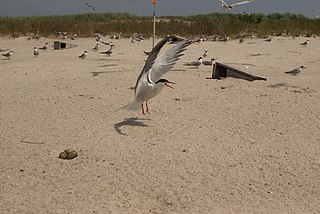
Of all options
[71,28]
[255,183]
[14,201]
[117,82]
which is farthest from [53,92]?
[71,28]

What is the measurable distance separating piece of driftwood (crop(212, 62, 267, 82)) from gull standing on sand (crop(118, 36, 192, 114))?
97.9 inches

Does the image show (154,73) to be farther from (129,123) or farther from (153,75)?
(129,123)

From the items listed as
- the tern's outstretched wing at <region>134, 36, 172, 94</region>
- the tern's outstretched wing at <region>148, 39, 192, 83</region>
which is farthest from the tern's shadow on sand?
the tern's outstretched wing at <region>148, 39, 192, 83</region>

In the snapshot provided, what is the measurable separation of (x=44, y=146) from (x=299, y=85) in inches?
176

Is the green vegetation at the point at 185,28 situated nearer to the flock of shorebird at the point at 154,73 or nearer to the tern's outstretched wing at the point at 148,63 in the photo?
the flock of shorebird at the point at 154,73

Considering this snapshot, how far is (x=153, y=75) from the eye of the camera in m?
5.09

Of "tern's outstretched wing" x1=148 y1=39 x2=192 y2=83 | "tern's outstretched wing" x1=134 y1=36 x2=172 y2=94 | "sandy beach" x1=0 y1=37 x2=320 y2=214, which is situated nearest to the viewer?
"sandy beach" x1=0 y1=37 x2=320 y2=214

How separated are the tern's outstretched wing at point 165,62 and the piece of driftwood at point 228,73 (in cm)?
246

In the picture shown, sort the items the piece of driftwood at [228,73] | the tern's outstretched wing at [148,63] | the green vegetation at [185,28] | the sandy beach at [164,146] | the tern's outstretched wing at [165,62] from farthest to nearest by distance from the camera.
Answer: the green vegetation at [185,28], the piece of driftwood at [228,73], the tern's outstretched wing at [165,62], the tern's outstretched wing at [148,63], the sandy beach at [164,146]

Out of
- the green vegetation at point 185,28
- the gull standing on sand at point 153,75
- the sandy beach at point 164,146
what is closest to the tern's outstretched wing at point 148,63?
the gull standing on sand at point 153,75

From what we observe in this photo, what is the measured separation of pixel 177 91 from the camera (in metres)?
6.73

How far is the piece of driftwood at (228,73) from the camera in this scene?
7.39m

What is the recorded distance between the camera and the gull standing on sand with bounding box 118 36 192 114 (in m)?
4.93

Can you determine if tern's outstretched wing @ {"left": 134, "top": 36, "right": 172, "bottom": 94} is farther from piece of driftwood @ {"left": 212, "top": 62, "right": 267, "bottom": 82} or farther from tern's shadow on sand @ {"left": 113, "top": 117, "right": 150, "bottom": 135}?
piece of driftwood @ {"left": 212, "top": 62, "right": 267, "bottom": 82}
